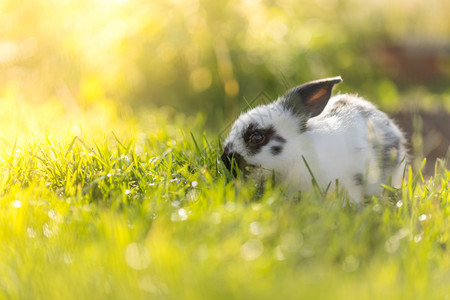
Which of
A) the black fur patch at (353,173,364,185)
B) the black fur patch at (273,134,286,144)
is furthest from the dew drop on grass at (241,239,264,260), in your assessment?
the black fur patch at (353,173,364,185)

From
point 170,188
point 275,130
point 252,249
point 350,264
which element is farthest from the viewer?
point 275,130

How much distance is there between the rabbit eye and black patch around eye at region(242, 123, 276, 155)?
13 millimetres

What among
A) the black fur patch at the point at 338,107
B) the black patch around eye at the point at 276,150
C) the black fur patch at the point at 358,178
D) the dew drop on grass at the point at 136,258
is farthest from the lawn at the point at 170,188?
the black fur patch at the point at 338,107

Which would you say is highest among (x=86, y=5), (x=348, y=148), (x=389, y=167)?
(x=86, y=5)

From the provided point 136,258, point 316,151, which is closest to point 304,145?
point 316,151

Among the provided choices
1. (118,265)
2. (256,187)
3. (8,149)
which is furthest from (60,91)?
(118,265)

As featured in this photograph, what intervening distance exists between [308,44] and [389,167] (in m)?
4.38

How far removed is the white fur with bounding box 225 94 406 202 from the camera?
3.42m

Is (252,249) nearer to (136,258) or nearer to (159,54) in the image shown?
(136,258)

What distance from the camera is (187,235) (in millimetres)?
2367

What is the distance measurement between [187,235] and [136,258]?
0.41m

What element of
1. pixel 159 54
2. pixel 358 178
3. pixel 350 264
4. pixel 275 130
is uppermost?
pixel 159 54

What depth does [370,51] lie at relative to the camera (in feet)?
32.4

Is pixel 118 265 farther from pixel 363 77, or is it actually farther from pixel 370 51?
pixel 370 51
